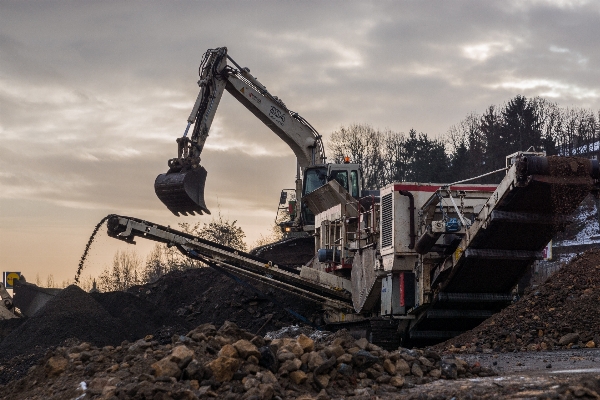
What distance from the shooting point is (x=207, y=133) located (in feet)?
71.3

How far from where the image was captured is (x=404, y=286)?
43.4 ft

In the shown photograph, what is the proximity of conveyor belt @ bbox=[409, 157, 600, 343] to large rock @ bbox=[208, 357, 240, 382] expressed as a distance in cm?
538

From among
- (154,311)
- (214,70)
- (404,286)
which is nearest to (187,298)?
(154,311)

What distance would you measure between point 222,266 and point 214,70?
634 cm

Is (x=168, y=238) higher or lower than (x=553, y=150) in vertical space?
lower

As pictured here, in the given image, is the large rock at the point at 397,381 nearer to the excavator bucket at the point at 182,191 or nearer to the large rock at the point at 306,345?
the large rock at the point at 306,345

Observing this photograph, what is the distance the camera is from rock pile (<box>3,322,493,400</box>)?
7.04 meters

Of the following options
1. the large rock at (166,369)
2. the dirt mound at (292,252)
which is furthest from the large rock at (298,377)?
the dirt mound at (292,252)

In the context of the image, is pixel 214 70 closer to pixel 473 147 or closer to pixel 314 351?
pixel 314 351

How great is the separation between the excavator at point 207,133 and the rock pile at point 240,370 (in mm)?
10956

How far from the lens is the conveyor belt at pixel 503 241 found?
36.3 ft

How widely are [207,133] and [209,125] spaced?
0.28 meters

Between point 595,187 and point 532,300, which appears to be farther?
point 532,300

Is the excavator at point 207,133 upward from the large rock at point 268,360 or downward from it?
upward
